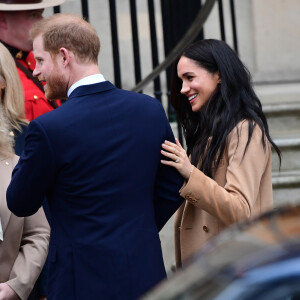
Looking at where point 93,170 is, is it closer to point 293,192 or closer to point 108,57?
point 293,192

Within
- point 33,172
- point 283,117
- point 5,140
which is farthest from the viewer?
point 283,117

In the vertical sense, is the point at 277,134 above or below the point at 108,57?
below

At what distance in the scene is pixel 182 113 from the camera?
4.35 meters

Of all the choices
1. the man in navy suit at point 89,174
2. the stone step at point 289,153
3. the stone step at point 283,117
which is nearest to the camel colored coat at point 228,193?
the man in navy suit at point 89,174

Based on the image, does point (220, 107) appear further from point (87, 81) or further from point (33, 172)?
point (33, 172)

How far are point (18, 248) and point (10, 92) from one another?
0.73 meters

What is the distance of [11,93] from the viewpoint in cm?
433

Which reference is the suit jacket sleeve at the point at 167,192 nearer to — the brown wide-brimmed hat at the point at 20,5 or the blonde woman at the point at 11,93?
the blonde woman at the point at 11,93

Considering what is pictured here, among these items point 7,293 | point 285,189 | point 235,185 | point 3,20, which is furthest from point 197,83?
point 285,189

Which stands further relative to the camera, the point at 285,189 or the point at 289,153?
the point at 289,153

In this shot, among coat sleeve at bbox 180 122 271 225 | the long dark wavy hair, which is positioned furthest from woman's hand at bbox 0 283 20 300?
the long dark wavy hair

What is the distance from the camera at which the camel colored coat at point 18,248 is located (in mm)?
4008

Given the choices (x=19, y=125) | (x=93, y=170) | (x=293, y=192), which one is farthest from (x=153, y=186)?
(x=293, y=192)

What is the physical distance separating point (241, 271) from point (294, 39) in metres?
7.06
